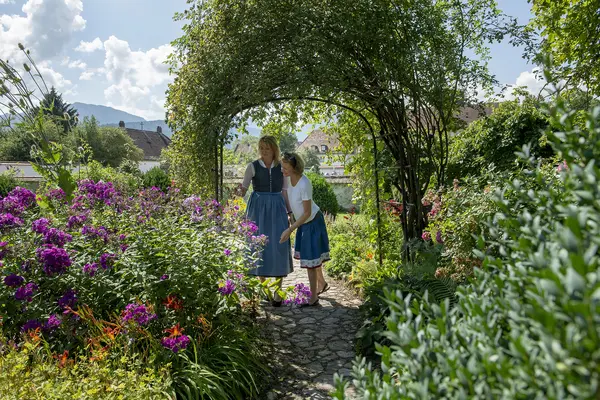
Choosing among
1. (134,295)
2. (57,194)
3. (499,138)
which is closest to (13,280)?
(134,295)

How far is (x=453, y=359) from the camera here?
1162 mm

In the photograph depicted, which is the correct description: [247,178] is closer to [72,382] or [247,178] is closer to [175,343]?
[175,343]

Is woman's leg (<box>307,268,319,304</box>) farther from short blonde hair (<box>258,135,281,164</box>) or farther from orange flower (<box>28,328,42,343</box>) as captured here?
orange flower (<box>28,328,42,343</box>)

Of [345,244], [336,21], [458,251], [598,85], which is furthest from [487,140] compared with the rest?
[458,251]

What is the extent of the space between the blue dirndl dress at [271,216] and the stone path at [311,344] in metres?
0.46

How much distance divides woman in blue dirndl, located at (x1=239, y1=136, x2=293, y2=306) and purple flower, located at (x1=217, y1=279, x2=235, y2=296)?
68.9 inches

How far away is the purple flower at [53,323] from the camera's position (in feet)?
9.55

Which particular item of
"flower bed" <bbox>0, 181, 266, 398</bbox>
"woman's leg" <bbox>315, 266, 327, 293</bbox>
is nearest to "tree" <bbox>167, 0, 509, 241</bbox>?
"woman's leg" <bbox>315, 266, 327, 293</bbox>

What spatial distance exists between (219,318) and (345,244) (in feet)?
12.3

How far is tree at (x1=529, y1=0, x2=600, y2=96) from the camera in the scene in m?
6.91

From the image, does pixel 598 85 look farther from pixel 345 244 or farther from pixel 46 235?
pixel 46 235

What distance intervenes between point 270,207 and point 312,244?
608 millimetres

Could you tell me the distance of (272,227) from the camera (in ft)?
16.8

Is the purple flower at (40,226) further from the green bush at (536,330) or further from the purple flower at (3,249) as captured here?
the green bush at (536,330)
